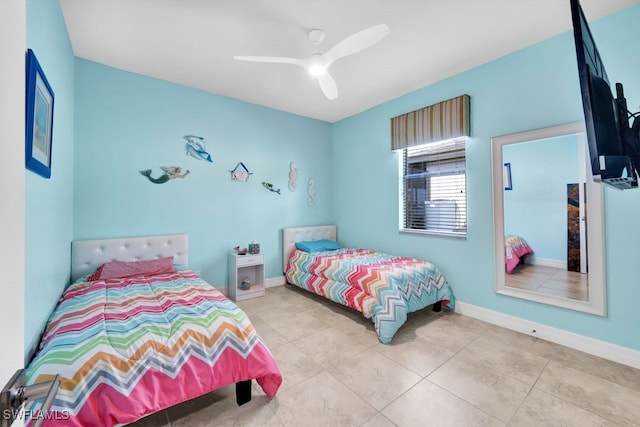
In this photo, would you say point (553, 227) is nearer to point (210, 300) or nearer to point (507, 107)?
point (507, 107)

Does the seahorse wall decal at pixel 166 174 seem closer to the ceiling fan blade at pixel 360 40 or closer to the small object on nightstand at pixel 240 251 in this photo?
the small object on nightstand at pixel 240 251

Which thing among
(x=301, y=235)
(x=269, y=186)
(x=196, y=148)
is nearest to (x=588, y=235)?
(x=301, y=235)

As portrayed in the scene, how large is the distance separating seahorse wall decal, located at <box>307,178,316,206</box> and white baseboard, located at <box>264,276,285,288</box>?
135 centimetres

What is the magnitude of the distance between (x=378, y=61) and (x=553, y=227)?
2416 mm

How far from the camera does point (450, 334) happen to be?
2646 millimetres

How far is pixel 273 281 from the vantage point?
421cm

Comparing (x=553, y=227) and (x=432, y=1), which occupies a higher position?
(x=432, y=1)

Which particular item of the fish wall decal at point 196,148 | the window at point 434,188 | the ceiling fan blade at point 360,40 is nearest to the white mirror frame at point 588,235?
the window at point 434,188

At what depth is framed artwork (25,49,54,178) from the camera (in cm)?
140

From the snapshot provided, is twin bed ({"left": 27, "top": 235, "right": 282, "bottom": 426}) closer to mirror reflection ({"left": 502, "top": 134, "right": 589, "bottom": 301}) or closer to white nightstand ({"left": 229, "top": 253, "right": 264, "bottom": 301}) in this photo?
white nightstand ({"left": 229, "top": 253, "right": 264, "bottom": 301})

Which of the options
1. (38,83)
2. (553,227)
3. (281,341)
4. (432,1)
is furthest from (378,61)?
(281,341)

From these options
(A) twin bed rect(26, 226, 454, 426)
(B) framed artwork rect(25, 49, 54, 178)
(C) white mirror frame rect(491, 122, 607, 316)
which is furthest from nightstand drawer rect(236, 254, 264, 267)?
(C) white mirror frame rect(491, 122, 607, 316)

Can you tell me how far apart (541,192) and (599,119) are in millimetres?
1540

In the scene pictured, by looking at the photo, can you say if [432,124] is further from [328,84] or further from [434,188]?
[328,84]
